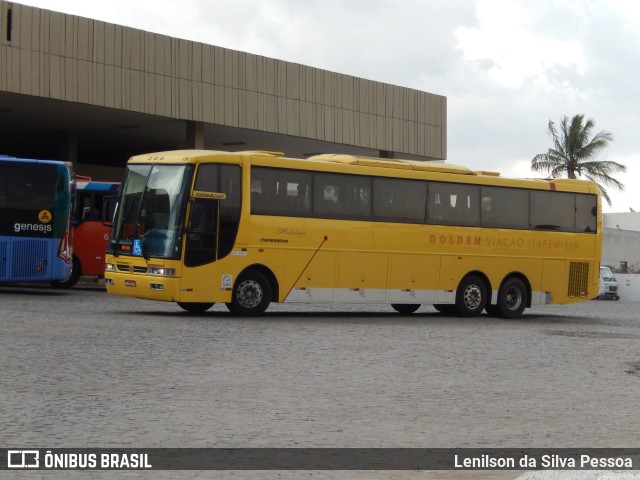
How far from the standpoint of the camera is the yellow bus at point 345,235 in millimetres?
22609

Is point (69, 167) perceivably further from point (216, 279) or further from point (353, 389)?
point (353, 389)

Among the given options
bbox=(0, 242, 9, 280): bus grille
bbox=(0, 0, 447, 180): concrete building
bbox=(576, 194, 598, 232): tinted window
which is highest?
bbox=(0, 0, 447, 180): concrete building

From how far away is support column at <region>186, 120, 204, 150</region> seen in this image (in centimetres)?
4222

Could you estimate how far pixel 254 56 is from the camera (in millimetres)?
43375

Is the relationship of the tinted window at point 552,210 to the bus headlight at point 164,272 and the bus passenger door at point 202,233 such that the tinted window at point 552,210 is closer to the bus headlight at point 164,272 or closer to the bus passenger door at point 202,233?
the bus passenger door at point 202,233

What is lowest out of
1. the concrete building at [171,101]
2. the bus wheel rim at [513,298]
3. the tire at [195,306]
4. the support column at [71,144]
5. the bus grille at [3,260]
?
the tire at [195,306]

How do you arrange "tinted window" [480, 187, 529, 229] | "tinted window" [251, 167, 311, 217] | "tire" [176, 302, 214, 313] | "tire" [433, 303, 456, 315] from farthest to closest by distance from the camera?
"tire" [433, 303, 456, 315]
"tinted window" [480, 187, 529, 229]
"tire" [176, 302, 214, 313]
"tinted window" [251, 167, 311, 217]

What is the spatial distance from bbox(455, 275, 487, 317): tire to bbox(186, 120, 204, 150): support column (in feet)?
57.2

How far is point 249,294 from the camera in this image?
23.3 meters

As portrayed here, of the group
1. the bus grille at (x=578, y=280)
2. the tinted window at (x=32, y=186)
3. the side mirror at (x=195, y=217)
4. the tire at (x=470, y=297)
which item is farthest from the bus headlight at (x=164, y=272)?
the bus grille at (x=578, y=280)

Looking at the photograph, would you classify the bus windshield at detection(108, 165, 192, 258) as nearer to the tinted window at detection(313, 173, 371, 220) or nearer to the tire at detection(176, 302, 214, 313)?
the tire at detection(176, 302, 214, 313)

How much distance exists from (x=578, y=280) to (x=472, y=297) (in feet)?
10.2

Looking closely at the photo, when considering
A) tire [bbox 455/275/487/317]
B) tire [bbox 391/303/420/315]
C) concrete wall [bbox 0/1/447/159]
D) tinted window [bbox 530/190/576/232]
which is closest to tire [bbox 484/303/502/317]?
tire [bbox 455/275/487/317]

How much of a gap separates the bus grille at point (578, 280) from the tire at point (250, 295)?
8.38 metres
